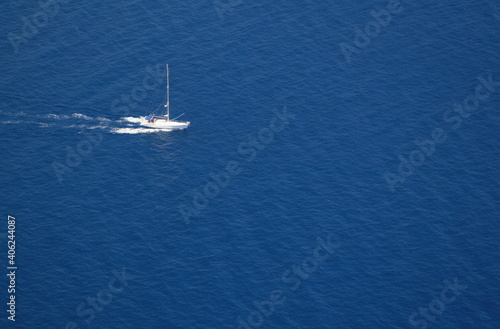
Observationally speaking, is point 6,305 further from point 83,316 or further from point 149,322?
point 149,322

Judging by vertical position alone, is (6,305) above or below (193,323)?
above

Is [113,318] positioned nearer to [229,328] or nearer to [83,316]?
[83,316]

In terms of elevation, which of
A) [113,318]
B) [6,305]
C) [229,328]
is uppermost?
[6,305]

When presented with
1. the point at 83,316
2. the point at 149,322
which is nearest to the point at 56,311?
the point at 83,316

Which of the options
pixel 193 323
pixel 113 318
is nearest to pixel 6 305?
pixel 113 318

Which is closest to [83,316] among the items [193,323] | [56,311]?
[56,311]

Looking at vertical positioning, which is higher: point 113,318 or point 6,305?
point 6,305

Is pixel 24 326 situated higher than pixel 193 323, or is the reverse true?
pixel 24 326
